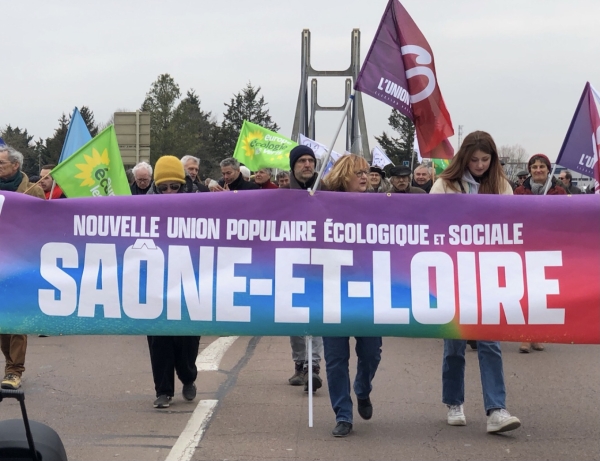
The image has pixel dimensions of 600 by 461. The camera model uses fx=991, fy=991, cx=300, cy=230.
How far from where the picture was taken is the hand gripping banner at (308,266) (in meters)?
6.09

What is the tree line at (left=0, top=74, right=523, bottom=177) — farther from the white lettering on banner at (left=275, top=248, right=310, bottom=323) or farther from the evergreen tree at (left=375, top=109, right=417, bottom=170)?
the white lettering on banner at (left=275, top=248, right=310, bottom=323)

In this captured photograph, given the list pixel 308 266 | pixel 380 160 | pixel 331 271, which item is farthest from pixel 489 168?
pixel 380 160

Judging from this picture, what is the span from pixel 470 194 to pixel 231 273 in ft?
5.15

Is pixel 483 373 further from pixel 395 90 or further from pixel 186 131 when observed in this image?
pixel 186 131

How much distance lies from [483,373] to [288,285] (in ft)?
4.80

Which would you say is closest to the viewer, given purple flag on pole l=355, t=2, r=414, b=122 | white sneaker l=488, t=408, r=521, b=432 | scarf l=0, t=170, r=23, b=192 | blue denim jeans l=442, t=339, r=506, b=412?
white sneaker l=488, t=408, r=521, b=432

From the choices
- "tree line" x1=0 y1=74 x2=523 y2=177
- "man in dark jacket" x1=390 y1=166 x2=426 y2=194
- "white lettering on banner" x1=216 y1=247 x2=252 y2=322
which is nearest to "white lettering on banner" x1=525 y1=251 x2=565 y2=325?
"white lettering on banner" x1=216 y1=247 x2=252 y2=322

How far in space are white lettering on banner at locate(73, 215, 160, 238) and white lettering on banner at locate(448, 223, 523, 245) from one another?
1.87 metres

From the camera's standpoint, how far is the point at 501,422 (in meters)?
6.40

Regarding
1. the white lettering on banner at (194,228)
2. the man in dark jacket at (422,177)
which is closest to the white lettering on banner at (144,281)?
the white lettering on banner at (194,228)

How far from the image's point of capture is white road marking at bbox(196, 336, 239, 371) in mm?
9219

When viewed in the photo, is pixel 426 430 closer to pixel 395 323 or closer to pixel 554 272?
pixel 395 323

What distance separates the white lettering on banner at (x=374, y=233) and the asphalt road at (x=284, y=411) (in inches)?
51.2

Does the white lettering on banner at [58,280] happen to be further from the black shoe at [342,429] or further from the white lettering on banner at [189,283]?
the black shoe at [342,429]
